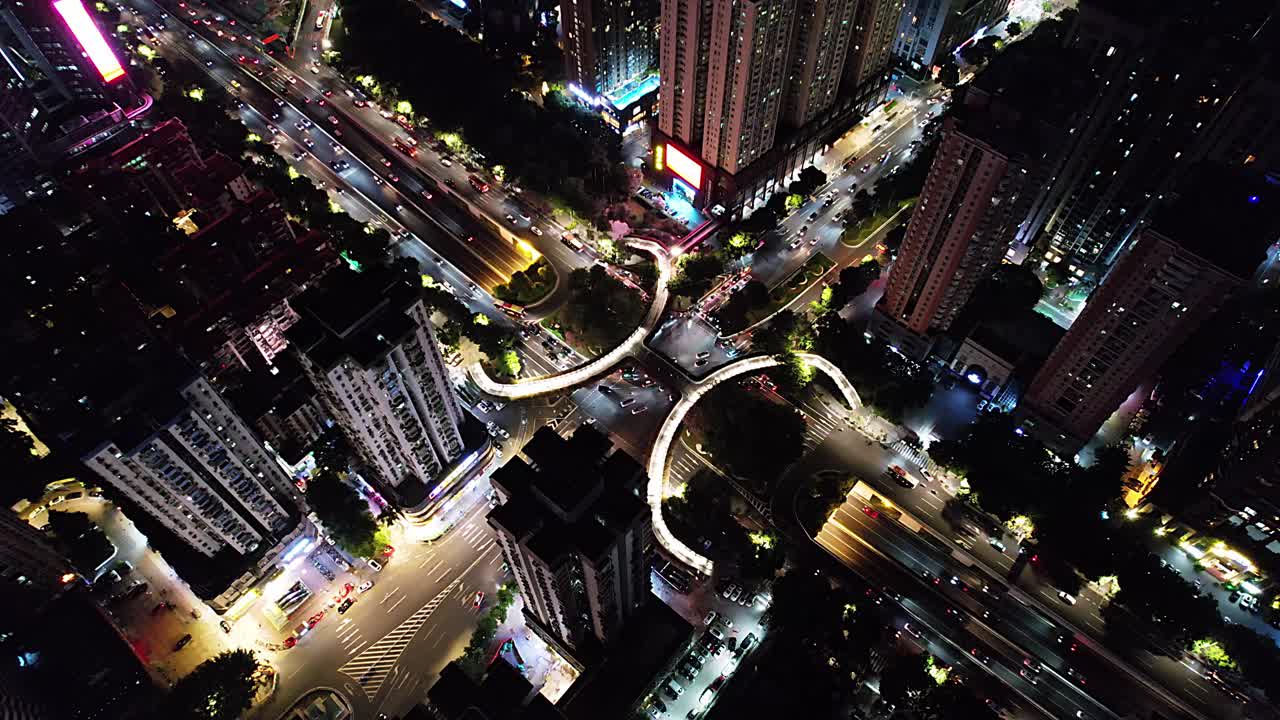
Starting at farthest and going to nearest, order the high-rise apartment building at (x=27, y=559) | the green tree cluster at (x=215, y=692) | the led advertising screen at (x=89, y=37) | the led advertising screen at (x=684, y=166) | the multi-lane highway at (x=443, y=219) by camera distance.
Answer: the led advertising screen at (x=89, y=37), the led advertising screen at (x=684, y=166), the multi-lane highway at (x=443, y=219), the high-rise apartment building at (x=27, y=559), the green tree cluster at (x=215, y=692)

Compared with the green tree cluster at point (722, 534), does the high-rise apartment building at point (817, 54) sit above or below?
above

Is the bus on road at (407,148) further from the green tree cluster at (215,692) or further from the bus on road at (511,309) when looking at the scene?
the green tree cluster at (215,692)

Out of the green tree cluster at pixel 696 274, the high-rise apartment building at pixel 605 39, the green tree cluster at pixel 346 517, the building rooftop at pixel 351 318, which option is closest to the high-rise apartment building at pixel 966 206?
the green tree cluster at pixel 696 274

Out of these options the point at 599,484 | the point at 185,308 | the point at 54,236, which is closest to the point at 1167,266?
the point at 599,484

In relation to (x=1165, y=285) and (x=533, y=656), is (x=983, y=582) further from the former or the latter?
(x=533, y=656)

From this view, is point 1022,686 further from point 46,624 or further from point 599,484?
point 46,624

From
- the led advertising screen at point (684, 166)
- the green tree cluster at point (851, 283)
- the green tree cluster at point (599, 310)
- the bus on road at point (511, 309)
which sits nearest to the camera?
the green tree cluster at point (599, 310)

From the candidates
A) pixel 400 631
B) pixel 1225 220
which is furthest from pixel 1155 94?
pixel 400 631
